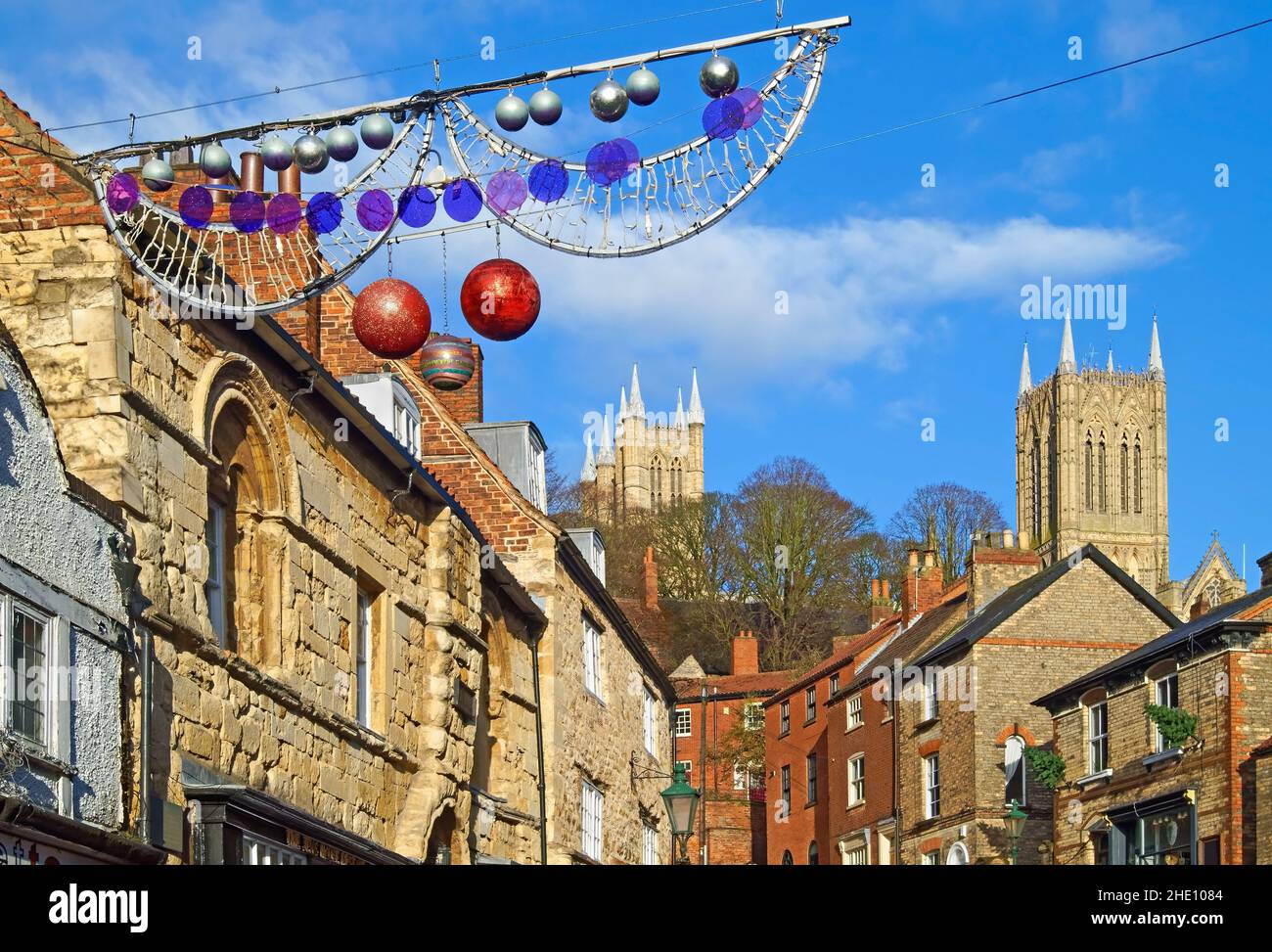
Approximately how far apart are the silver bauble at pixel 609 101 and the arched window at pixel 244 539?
18.4 ft

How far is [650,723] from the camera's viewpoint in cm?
3591

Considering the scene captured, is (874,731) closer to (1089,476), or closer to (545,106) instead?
(545,106)

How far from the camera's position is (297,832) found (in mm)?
15664

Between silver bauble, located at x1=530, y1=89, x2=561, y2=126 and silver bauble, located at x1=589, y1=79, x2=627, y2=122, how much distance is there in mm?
276

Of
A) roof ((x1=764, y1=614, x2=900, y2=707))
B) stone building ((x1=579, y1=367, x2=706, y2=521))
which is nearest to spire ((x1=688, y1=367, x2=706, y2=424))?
stone building ((x1=579, y1=367, x2=706, y2=521))

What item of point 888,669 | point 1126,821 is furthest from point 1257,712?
point 888,669

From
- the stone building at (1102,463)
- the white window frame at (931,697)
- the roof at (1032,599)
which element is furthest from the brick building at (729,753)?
the stone building at (1102,463)

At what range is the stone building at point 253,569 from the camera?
1353 cm

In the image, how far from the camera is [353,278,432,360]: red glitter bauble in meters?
12.7

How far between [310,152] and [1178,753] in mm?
23679

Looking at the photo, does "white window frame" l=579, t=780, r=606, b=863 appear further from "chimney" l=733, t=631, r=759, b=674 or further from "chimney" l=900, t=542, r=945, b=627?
"chimney" l=733, t=631, r=759, b=674

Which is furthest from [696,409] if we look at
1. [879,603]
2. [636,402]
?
[879,603]
